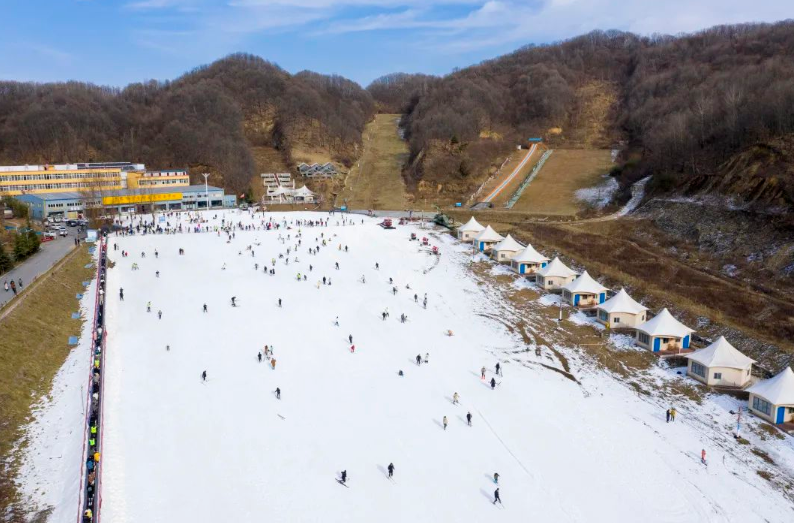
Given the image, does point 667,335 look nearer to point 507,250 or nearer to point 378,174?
point 507,250

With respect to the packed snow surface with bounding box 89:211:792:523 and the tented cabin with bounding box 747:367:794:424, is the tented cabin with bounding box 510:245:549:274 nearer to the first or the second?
the packed snow surface with bounding box 89:211:792:523

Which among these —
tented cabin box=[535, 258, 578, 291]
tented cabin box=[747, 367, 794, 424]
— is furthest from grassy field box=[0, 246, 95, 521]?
tented cabin box=[535, 258, 578, 291]

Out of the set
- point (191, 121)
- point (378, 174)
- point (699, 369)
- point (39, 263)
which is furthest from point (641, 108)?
point (39, 263)

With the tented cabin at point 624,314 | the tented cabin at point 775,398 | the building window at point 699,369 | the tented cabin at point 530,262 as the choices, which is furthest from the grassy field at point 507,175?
the tented cabin at point 775,398

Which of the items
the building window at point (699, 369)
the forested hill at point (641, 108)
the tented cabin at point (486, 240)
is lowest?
the building window at point (699, 369)

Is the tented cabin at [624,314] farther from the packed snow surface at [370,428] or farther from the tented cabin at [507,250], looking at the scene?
the tented cabin at [507,250]

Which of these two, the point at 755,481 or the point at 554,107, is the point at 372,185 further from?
the point at 755,481

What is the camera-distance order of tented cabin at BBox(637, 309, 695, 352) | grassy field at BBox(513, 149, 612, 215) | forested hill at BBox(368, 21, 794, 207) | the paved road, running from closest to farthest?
1. tented cabin at BBox(637, 309, 695, 352)
2. the paved road
3. forested hill at BBox(368, 21, 794, 207)
4. grassy field at BBox(513, 149, 612, 215)

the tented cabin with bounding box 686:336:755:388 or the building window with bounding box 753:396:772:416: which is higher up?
the tented cabin with bounding box 686:336:755:388
